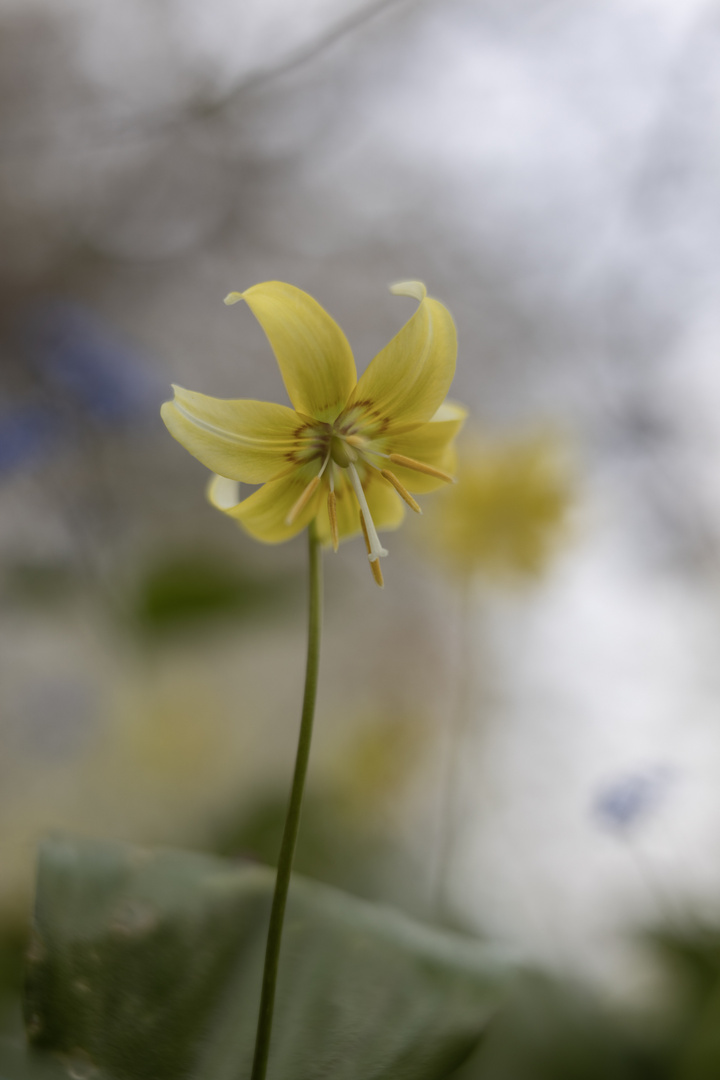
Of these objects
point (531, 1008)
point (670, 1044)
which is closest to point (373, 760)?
point (531, 1008)

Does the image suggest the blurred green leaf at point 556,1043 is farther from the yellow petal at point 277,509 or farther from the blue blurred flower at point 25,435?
the blue blurred flower at point 25,435

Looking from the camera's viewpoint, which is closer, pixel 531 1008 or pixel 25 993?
pixel 25 993

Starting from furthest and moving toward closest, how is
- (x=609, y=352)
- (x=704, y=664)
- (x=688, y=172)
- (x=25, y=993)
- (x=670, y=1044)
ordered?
1. (x=609, y=352)
2. (x=704, y=664)
3. (x=688, y=172)
4. (x=670, y=1044)
5. (x=25, y=993)

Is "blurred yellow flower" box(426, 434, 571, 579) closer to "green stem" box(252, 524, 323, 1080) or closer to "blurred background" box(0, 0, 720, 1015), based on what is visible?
"blurred background" box(0, 0, 720, 1015)

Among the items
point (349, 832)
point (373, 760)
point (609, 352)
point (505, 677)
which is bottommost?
point (349, 832)

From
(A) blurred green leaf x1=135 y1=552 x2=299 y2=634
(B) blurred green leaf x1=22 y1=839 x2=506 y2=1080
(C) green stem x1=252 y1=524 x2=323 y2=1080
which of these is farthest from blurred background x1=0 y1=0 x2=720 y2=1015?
(C) green stem x1=252 y1=524 x2=323 y2=1080

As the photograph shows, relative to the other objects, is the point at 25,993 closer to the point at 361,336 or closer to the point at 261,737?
the point at 261,737

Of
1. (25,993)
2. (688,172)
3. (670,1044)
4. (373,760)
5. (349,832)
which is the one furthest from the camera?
(688,172)

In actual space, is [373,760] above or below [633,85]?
below

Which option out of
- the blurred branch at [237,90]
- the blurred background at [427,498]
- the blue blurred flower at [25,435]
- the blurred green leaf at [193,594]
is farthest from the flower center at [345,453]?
the blurred branch at [237,90]
